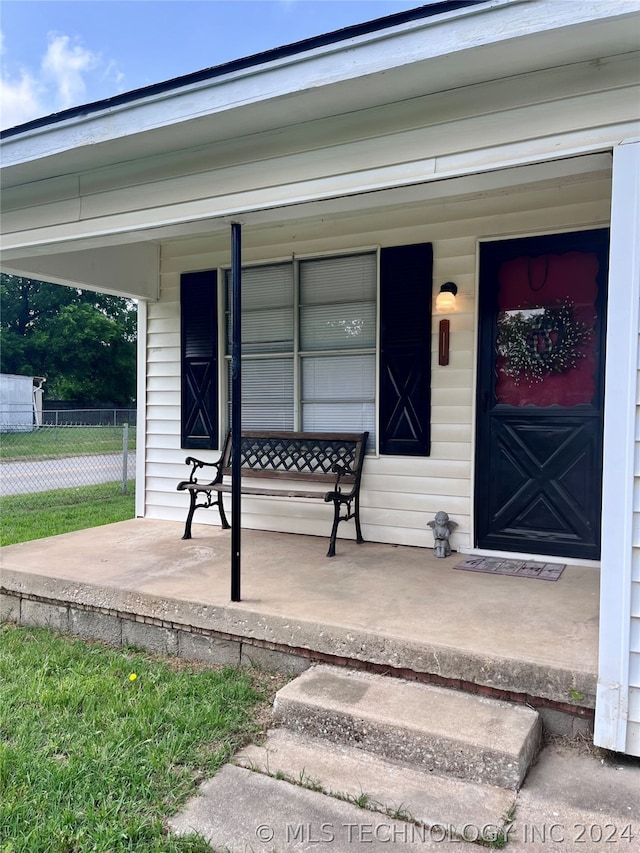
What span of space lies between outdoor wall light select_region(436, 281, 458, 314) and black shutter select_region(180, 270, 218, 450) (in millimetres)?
1781

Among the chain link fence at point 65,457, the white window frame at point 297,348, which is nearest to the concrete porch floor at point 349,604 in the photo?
the white window frame at point 297,348

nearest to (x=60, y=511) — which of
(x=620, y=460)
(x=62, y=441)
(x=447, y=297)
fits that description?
(x=62, y=441)

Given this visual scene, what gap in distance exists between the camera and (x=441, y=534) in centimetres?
353

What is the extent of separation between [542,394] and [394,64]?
2.11m

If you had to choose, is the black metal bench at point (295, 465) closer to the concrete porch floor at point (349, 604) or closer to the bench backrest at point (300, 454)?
the bench backrest at point (300, 454)

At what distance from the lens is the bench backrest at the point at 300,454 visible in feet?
12.7

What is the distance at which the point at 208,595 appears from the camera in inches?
109

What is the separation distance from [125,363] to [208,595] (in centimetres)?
2646

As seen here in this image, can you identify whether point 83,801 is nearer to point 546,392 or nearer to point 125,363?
point 546,392

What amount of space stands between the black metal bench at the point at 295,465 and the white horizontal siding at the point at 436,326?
0.47 feet

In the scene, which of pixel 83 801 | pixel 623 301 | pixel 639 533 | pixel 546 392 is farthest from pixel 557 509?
pixel 83 801

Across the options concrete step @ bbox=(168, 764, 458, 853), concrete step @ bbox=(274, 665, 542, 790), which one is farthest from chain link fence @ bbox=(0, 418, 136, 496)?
concrete step @ bbox=(168, 764, 458, 853)

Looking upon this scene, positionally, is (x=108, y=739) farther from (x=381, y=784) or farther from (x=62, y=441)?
(x=62, y=441)

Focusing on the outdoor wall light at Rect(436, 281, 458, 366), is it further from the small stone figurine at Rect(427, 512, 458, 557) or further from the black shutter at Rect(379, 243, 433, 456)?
the small stone figurine at Rect(427, 512, 458, 557)
